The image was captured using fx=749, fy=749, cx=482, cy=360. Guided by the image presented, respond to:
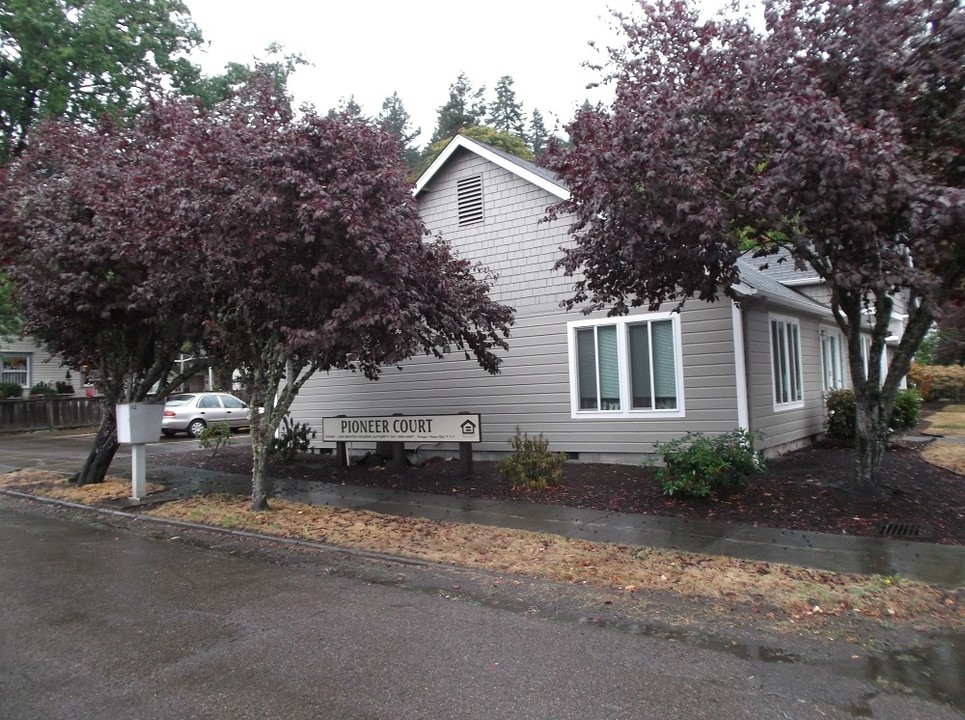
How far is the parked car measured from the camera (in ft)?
81.1

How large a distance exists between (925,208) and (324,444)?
491 inches

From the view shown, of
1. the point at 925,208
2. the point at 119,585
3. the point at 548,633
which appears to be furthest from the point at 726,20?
the point at 119,585

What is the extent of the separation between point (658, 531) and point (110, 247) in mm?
8172

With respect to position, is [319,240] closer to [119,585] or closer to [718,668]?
[119,585]

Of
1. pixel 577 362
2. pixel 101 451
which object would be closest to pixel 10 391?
pixel 101 451

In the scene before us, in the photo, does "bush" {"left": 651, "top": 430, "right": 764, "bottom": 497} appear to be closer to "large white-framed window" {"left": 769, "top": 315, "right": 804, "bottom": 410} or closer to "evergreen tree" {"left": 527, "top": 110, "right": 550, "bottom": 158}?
"large white-framed window" {"left": 769, "top": 315, "right": 804, "bottom": 410}

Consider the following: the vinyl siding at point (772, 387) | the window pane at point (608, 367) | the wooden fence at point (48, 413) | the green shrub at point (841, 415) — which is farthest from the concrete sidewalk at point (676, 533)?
the wooden fence at point (48, 413)

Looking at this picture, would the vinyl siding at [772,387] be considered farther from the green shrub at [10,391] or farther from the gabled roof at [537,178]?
the green shrub at [10,391]

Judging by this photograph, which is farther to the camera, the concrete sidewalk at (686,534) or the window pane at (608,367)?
the window pane at (608,367)

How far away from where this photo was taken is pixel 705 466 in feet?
30.5

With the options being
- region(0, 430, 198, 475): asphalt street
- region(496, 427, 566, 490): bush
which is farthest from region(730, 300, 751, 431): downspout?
region(0, 430, 198, 475): asphalt street

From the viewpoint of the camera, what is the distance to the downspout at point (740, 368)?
11312 millimetres

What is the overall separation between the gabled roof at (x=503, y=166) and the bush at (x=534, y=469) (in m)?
4.62

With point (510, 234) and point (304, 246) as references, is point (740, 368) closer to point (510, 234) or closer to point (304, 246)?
point (510, 234)
